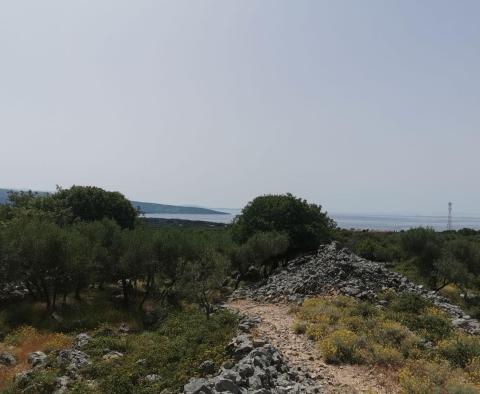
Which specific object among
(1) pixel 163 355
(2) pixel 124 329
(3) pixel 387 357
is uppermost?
(3) pixel 387 357

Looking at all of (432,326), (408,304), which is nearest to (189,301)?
(408,304)

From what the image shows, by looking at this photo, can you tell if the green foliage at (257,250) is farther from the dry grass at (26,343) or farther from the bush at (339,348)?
the bush at (339,348)

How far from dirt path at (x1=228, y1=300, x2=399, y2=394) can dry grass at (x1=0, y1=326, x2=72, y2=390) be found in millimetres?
11118

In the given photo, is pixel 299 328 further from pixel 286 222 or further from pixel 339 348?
pixel 286 222

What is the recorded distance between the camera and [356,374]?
573 inches

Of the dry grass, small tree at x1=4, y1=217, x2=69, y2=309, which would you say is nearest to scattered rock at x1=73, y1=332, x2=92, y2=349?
the dry grass

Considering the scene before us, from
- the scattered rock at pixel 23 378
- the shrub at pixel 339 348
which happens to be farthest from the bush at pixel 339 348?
the scattered rock at pixel 23 378

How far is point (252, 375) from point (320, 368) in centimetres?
376

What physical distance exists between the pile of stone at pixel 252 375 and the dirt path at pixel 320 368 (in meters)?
0.69

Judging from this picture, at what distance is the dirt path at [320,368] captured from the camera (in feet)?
44.4

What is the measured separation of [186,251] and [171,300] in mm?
5554

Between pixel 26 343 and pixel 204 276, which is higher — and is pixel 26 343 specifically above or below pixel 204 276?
below

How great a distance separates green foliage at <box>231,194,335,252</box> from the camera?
169 feet

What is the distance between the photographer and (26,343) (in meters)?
23.5
